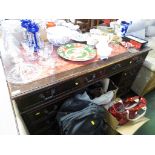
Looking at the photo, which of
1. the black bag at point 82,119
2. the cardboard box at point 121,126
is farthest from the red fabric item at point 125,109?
the black bag at point 82,119

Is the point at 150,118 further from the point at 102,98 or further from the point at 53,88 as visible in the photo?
the point at 53,88

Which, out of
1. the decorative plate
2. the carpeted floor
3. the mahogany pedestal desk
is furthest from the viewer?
the carpeted floor

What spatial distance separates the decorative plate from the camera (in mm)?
1149

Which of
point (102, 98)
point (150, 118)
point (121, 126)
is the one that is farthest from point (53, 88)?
point (150, 118)

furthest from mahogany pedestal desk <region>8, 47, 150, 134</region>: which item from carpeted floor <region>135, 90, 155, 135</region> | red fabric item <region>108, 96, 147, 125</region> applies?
carpeted floor <region>135, 90, 155, 135</region>

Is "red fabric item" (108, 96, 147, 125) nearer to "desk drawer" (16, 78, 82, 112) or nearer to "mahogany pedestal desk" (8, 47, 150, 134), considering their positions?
"mahogany pedestal desk" (8, 47, 150, 134)

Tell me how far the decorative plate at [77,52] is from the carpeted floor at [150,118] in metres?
0.91

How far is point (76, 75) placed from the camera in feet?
3.35

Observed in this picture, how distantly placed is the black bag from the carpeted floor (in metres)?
0.64

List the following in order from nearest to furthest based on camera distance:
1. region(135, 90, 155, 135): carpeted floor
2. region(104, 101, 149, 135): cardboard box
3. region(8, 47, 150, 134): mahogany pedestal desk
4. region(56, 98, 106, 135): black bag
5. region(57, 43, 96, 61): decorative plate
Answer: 1. region(8, 47, 150, 134): mahogany pedestal desk
2. region(56, 98, 106, 135): black bag
3. region(57, 43, 96, 61): decorative plate
4. region(104, 101, 149, 135): cardboard box
5. region(135, 90, 155, 135): carpeted floor

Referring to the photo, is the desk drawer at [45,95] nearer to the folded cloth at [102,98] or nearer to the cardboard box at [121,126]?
the folded cloth at [102,98]
